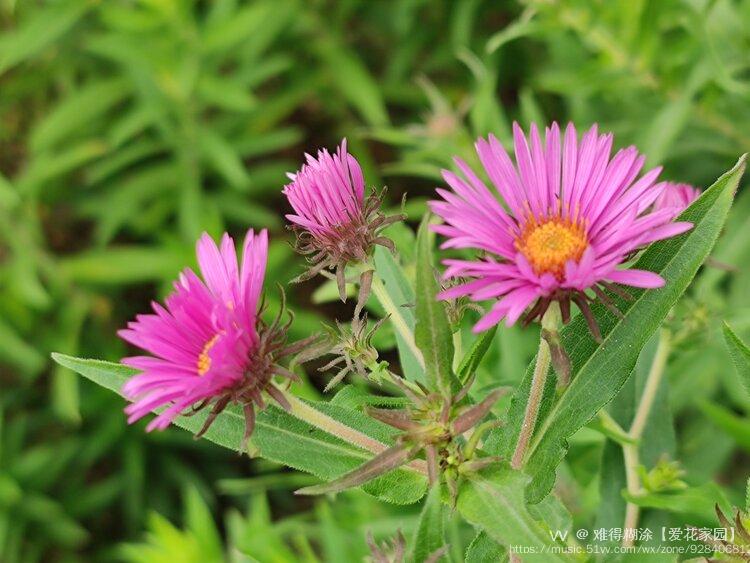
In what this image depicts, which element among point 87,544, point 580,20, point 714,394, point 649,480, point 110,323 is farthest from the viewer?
point 87,544

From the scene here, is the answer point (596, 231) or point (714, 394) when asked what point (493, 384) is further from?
point (714, 394)

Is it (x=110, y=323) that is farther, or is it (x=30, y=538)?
(x=110, y=323)

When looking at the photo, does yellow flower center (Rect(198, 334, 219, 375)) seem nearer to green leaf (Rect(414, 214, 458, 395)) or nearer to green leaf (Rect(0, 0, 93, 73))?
green leaf (Rect(414, 214, 458, 395))

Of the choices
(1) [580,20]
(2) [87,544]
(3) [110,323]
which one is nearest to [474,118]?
(1) [580,20]

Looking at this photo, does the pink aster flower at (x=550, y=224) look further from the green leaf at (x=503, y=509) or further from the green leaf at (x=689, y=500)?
the green leaf at (x=689, y=500)

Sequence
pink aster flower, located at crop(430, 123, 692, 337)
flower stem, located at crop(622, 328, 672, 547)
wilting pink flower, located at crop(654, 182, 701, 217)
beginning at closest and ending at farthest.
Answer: pink aster flower, located at crop(430, 123, 692, 337) → wilting pink flower, located at crop(654, 182, 701, 217) → flower stem, located at crop(622, 328, 672, 547)

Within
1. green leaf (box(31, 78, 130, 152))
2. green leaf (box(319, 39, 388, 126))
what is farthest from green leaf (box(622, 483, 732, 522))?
green leaf (box(31, 78, 130, 152))
